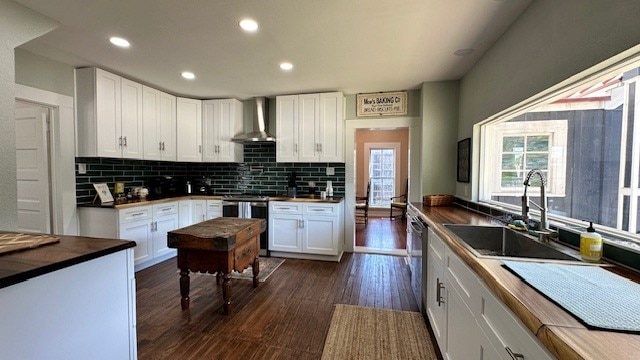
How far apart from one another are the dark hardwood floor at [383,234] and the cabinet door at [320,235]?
39.8 inches

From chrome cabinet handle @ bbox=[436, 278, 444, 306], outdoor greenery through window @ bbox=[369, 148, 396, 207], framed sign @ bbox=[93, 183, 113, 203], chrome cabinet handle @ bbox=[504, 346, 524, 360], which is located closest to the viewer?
chrome cabinet handle @ bbox=[504, 346, 524, 360]

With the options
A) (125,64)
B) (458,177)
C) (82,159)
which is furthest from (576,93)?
(82,159)

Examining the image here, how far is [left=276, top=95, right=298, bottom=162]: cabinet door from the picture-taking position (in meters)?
3.97

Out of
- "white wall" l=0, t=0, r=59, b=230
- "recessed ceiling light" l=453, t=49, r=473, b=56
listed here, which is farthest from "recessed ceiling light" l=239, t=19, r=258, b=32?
"recessed ceiling light" l=453, t=49, r=473, b=56

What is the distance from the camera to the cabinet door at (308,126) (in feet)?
12.8

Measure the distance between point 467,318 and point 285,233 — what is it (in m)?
2.80

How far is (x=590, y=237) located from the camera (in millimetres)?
1177

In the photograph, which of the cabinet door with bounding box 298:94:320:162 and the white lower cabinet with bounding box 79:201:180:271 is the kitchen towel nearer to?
the cabinet door with bounding box 298:94:320:162

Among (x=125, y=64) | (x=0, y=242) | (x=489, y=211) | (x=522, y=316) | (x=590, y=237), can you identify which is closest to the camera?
(x=522, y=316)

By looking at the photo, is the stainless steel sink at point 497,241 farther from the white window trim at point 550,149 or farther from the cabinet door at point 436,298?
the white window trim at point 550,149

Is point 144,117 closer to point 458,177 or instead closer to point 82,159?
point 82,159

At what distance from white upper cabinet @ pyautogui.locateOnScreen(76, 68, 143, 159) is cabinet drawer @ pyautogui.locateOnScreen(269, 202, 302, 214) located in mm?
1951

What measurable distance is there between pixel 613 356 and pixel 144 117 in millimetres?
4437

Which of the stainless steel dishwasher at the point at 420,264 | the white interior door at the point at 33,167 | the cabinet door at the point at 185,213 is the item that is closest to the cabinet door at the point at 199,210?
the cabinet door at the point at 185,213
